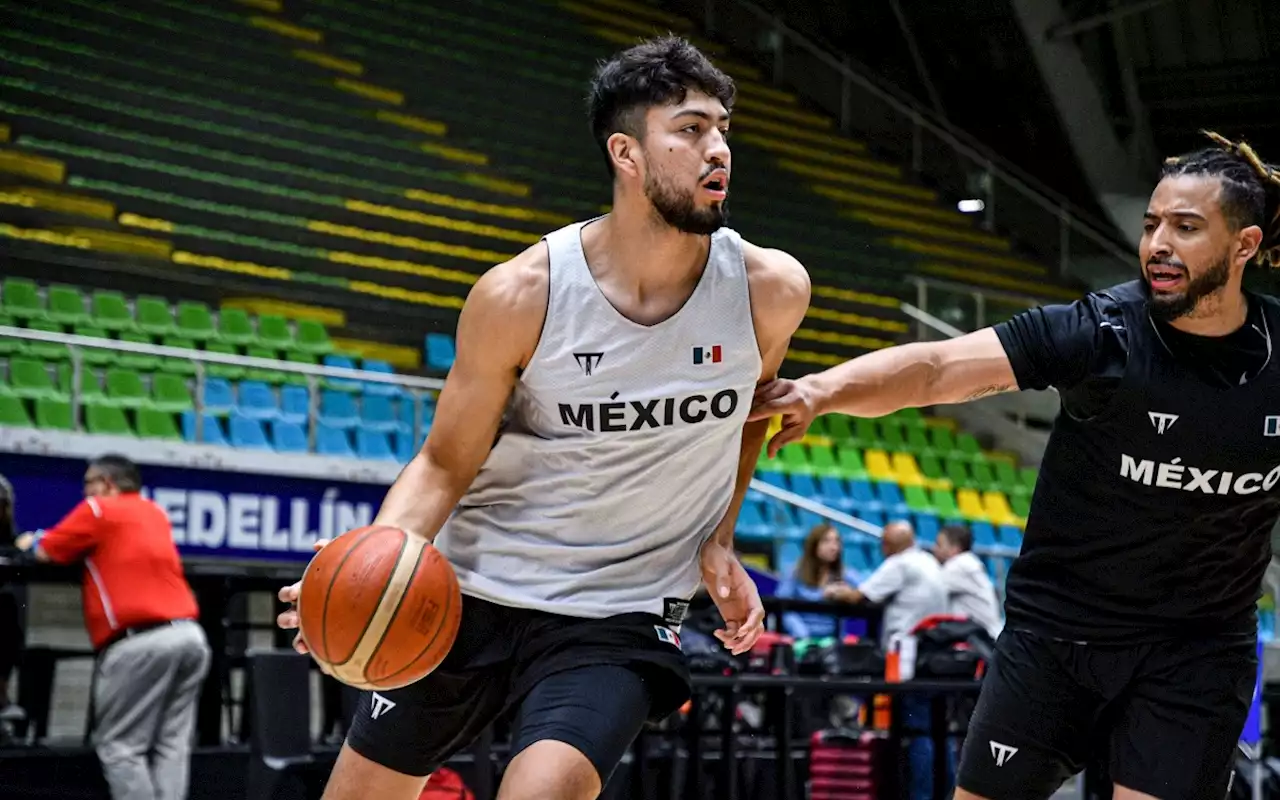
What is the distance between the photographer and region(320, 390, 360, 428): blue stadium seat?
35.3 ft

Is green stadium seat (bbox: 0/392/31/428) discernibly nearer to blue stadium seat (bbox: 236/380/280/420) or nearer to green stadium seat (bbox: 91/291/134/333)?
blue stadium seat (bbox: 236/380/280/420)

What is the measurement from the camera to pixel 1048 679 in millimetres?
3590

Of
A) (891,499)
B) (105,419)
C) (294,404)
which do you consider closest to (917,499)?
(891,499)

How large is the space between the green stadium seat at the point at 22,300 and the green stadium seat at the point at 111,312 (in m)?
0.38

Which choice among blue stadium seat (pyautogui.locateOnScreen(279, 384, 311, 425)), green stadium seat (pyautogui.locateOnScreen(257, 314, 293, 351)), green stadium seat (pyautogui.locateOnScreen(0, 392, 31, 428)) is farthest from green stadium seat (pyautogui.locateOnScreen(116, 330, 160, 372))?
green stadium seat (pyautogui.locateOnScreen(257, 314, 293, 351))

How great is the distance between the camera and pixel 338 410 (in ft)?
35.4

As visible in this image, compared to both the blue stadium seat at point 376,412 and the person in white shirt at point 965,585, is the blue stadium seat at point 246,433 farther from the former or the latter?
the person in white shirt at point 965,585

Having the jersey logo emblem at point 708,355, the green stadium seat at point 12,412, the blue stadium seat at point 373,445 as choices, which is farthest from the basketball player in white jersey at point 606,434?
the blue stadium seat at point 373,445

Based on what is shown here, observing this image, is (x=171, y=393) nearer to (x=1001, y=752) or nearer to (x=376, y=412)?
(x=376, y=412)

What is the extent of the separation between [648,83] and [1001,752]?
1.68 meters

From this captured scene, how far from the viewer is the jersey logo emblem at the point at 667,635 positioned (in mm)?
3176

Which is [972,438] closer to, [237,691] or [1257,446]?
[237,691]

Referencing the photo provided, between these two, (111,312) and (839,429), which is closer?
(111,312)

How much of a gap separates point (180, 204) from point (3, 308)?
2.43m
